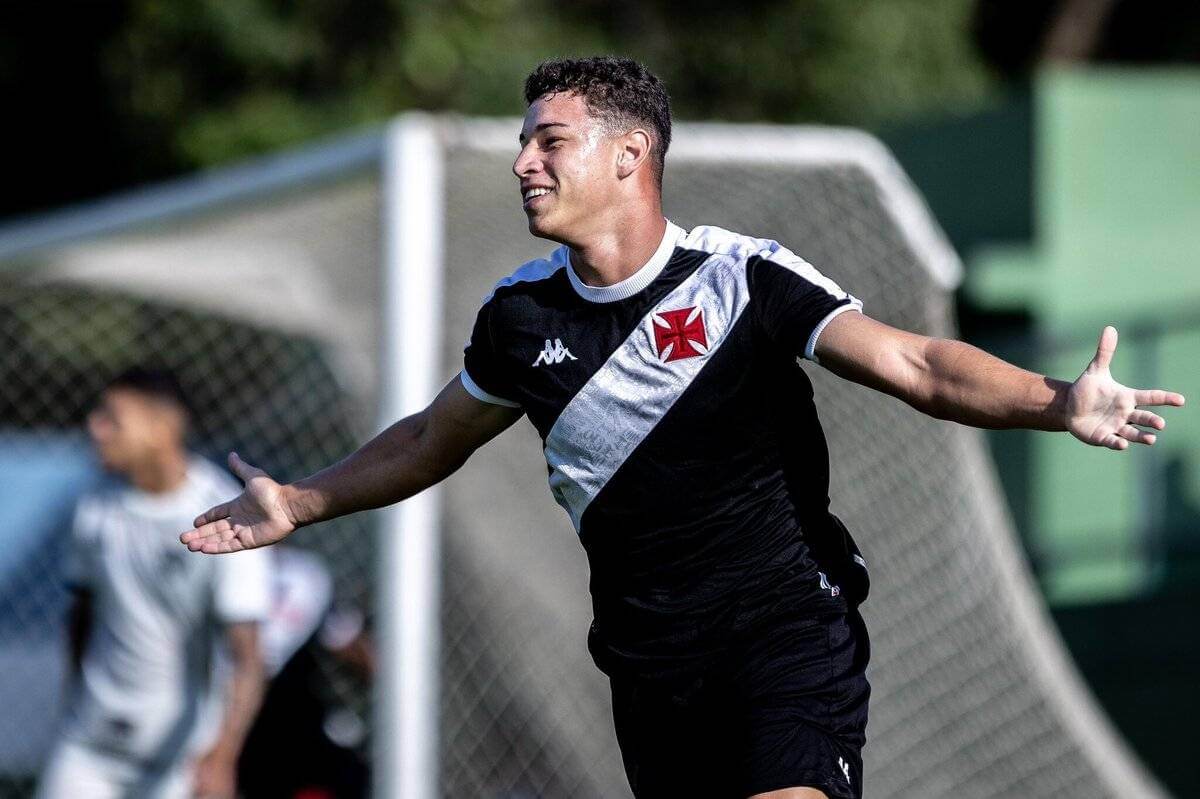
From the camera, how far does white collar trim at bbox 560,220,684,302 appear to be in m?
3.57

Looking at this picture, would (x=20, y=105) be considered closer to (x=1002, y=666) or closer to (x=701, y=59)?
(x=701, y=59)

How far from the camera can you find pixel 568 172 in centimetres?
360

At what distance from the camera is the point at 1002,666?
7.60 metres

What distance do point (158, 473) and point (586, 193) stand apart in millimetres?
3388

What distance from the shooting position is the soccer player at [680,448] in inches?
138

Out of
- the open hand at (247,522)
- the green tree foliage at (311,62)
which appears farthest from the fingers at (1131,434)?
the green tree foliage at (311,62)

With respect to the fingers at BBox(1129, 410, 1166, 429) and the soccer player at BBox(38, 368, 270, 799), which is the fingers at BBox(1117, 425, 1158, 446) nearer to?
the fingers at BBox(1129, 410, 1166, 429)

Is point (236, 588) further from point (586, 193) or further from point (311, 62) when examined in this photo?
point (311, 62)

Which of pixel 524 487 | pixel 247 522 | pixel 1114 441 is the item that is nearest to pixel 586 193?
pixel 247 522

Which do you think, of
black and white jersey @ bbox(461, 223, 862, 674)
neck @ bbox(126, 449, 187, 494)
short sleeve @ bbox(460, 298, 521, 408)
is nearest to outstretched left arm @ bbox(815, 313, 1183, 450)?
black and white jersey @ bbox(461, 223, 862, 674)

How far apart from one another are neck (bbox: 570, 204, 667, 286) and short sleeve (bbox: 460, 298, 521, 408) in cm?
28

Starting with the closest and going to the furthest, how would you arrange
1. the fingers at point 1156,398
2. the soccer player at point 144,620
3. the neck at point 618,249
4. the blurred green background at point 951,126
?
the fingers at point 1156,398, the neck at point 618,249, the soccer player at point 144,620, the blurred green background at point 951,126

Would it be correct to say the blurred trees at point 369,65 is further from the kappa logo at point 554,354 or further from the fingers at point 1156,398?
the fingers at point 1156,398

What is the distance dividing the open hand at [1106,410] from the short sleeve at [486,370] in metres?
1.30
